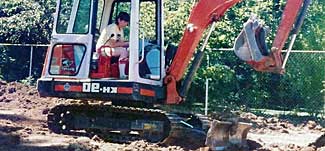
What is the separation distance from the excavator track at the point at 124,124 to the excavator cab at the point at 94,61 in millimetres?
314

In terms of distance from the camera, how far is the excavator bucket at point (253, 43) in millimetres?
9102

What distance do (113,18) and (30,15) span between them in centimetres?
1099

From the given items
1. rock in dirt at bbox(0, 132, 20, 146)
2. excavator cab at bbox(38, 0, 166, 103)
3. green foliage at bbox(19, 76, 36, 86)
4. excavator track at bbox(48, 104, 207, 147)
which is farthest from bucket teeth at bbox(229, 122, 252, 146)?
green foliage at bbox(19, 76, 36, 86)

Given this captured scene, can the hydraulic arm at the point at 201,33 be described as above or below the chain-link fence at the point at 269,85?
above

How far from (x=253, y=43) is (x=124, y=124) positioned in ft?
8.03

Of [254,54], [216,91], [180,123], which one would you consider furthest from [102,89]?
[216,91]

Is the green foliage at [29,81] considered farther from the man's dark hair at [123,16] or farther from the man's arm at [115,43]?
the man's arm at [115,43]

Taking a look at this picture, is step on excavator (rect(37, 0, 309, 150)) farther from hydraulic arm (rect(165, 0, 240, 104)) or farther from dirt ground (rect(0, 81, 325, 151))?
dirt ground (rect(0, 81, 325, 151))

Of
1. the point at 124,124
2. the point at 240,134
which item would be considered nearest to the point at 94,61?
the point at 124,124

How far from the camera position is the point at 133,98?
32.5ft

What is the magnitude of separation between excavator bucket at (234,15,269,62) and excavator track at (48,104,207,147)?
61.1 inches

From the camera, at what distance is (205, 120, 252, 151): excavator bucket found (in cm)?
920

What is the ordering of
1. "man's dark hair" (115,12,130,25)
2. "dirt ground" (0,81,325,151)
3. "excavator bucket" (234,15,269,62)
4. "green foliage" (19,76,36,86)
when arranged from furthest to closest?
"green foliage" (19,76,36,86)
"man's dark hair" (115,12,130,25)
"excavator bucket" (234,15,269,62)
"dirt ground" (0,81,325,151)

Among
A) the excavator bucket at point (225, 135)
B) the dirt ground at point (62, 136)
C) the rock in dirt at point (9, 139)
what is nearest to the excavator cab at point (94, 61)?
the dirt ground at point (62, 136)
